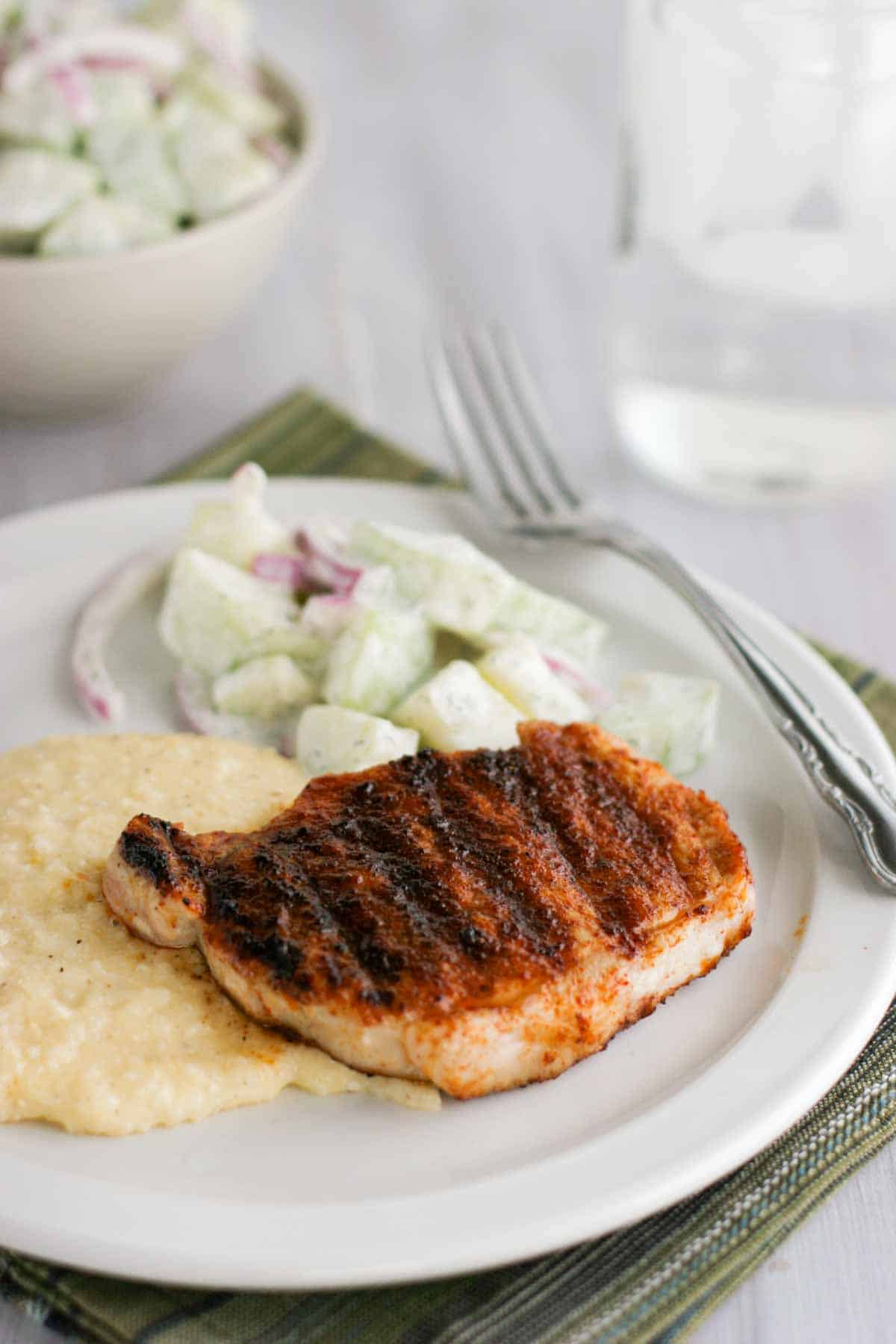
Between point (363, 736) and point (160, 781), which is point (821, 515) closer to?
point (363, 736)

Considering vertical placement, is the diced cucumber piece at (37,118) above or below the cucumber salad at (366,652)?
above

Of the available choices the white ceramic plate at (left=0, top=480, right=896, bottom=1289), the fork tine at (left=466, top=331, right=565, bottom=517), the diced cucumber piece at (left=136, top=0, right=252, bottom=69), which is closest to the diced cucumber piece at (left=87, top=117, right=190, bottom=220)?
the diced cucumber piece at (left=136, top=0, right=252, bottom=69)

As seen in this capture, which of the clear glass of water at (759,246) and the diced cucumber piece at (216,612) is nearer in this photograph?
the diced cucumber piece at (216,612)

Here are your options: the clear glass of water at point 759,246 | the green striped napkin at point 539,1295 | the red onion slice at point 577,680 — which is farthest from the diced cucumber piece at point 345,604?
the clear glass of water at point 759,246

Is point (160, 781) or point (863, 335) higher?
point (863, 335)

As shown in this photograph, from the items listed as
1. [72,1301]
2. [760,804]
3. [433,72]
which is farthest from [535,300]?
[72,1301]

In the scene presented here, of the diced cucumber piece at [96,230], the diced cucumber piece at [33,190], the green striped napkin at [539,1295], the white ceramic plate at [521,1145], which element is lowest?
the green striped napkin at [539,1295]

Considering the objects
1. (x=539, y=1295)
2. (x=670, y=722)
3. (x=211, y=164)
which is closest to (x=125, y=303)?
(x=211, y=164)

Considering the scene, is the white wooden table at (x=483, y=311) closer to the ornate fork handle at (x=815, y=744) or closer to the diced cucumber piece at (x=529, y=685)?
the ornate fork handle at (x=815, y=744)
